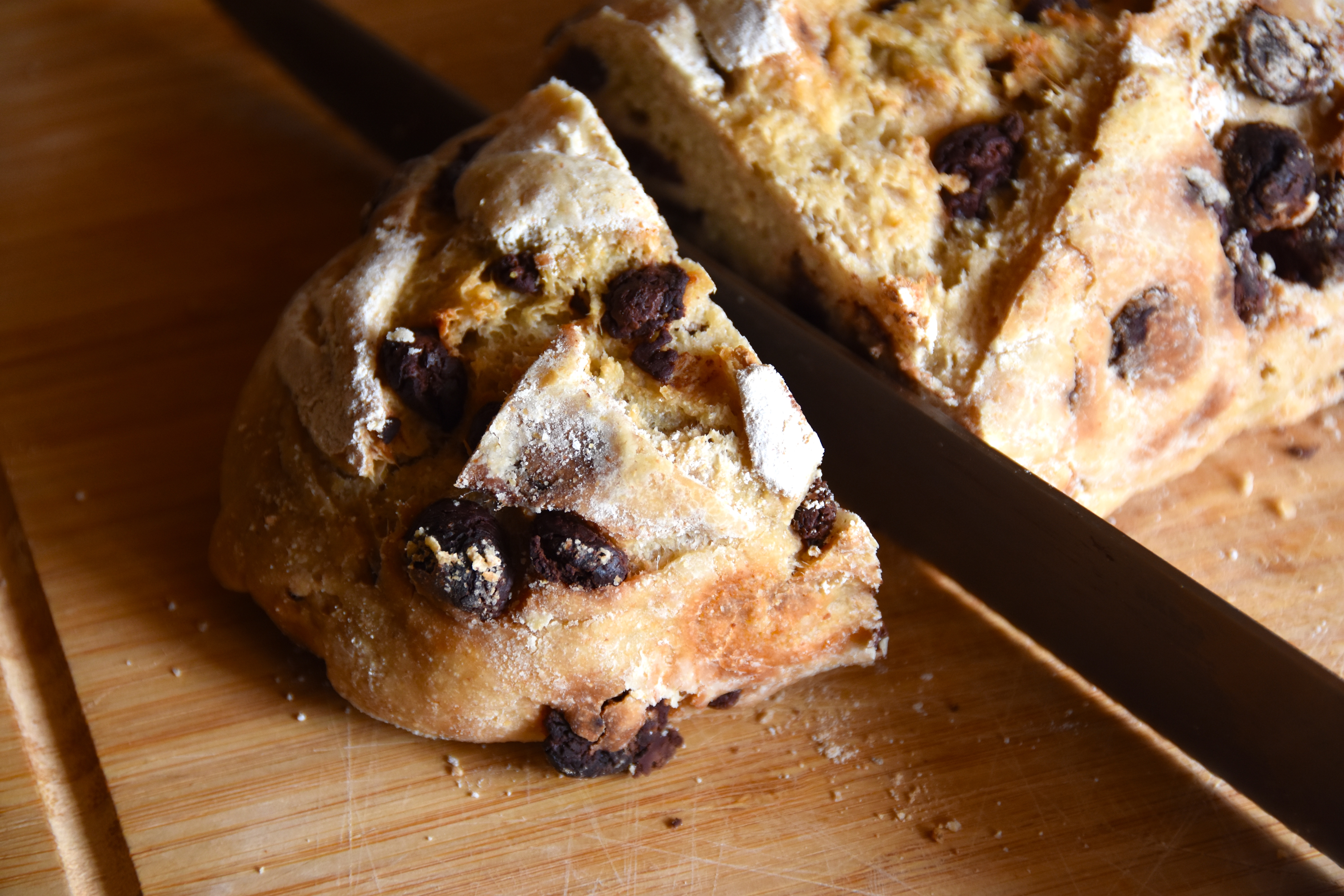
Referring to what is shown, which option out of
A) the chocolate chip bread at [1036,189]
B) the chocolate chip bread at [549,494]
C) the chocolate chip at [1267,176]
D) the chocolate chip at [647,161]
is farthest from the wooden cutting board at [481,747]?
the chocolate chip at [647,161]

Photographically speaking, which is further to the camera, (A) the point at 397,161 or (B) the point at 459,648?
(A) the point at 397,161

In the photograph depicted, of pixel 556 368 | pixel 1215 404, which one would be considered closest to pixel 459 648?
pixel 556 368

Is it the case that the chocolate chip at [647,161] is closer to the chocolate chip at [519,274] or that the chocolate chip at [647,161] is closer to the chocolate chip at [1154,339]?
the chocolate chip at [519,274]

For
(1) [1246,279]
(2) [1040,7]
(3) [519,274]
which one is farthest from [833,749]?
(2) [1040,7]

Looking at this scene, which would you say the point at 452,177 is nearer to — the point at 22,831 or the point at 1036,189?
the point at 1036,189

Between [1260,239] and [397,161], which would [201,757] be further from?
A: [1260,239]
